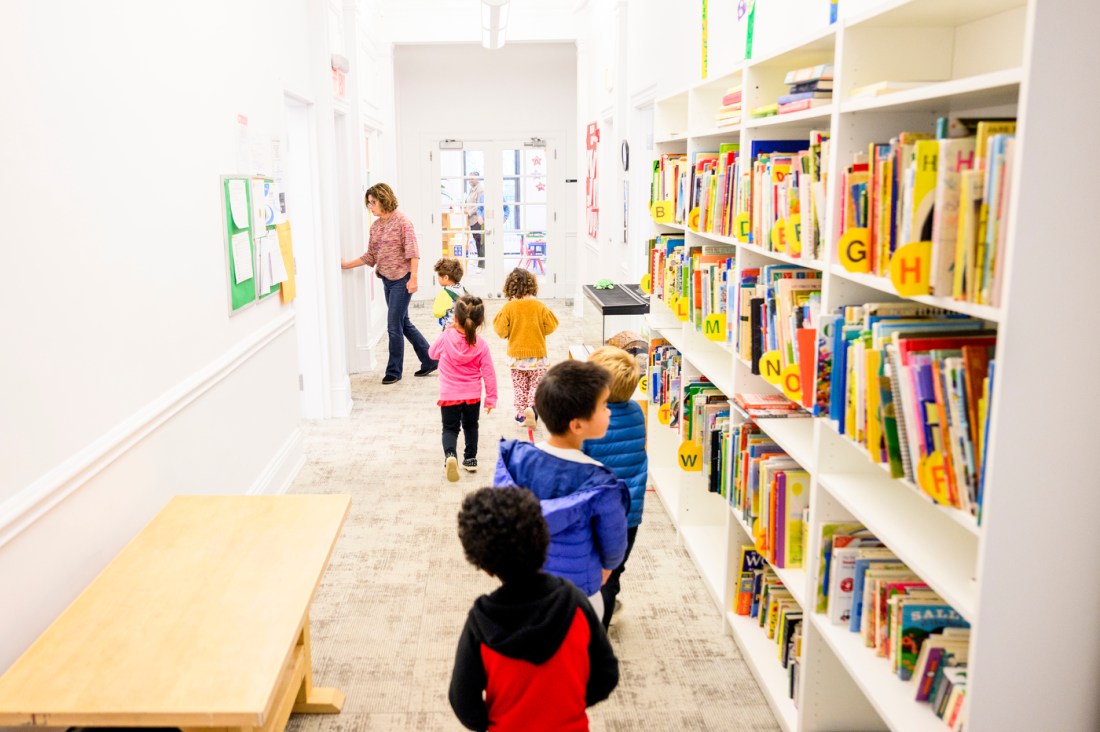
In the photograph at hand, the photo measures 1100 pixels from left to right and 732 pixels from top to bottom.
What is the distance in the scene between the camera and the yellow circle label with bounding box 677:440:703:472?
354cm

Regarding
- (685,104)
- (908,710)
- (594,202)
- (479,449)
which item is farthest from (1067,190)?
(594,202)

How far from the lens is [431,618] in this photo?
3.34 meters

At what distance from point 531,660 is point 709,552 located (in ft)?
7.21

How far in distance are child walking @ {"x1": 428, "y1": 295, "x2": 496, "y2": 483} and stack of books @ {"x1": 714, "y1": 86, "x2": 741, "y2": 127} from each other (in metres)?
1.69

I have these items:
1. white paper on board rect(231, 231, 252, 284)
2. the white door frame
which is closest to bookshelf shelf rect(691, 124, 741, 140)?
white paper on board rect(231, 231, 252, 284)

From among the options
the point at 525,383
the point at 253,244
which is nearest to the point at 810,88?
the point at 253,244

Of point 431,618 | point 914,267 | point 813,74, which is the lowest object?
point 431,618

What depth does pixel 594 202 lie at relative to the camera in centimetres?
900

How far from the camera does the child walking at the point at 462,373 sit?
180 inches

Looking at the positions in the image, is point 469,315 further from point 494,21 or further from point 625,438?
point 494,21

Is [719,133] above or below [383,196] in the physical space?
above

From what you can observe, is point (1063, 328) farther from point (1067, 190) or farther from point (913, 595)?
point (913, 595)

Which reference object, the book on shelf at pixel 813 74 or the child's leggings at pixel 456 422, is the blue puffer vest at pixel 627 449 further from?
the child's leggings at pixel 456 422

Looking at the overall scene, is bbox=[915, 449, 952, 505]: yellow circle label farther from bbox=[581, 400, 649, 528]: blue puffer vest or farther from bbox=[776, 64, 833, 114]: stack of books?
bbox=[581, 400, 649, 528]: blue puffer vest
